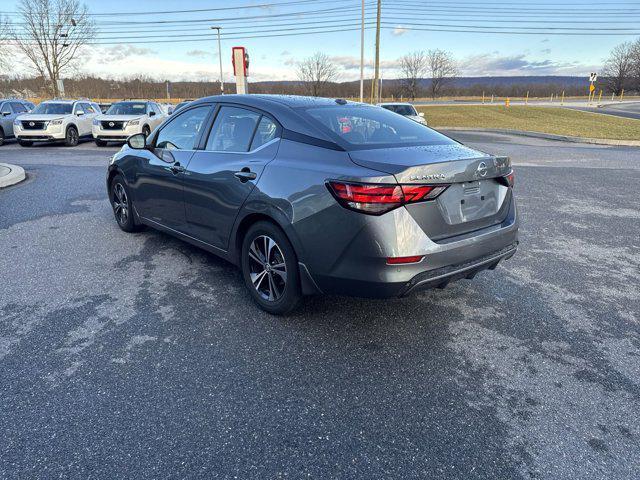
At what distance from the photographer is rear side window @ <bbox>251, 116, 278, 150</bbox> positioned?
352 cm

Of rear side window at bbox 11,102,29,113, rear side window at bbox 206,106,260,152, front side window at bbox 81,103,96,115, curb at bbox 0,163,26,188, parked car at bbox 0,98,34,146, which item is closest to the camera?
rear side window at bbox 206,106,260,152

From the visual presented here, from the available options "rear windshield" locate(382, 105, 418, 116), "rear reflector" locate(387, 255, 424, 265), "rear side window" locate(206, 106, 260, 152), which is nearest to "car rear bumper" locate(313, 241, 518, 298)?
"rear reflector" locate(387, 255, 424, 265)

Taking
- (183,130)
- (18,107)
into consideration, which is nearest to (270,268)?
(183,130)

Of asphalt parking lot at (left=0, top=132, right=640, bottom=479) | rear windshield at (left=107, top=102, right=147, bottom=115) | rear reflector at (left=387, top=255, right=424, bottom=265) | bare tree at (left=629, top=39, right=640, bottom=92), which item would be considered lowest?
asphalt parking lot at (left=0, top=132, right=640, bottom=479)

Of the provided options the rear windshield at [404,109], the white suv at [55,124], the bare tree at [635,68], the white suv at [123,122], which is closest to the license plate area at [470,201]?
the white suv at [123,122]

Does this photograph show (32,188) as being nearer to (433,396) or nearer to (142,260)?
(142,260)

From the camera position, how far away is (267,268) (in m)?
3.54

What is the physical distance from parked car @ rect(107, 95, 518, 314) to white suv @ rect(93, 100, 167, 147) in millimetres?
Answer: 13279

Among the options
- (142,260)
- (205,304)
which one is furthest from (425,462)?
(142,260)

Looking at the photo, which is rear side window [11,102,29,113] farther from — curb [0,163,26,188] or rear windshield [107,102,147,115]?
curb [0,163,26,188]

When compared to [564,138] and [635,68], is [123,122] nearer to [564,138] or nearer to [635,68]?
[564,138]

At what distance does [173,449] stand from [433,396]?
1438mm

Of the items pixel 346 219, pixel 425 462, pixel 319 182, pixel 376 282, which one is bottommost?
pixel 425 462

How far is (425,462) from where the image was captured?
2145mm
